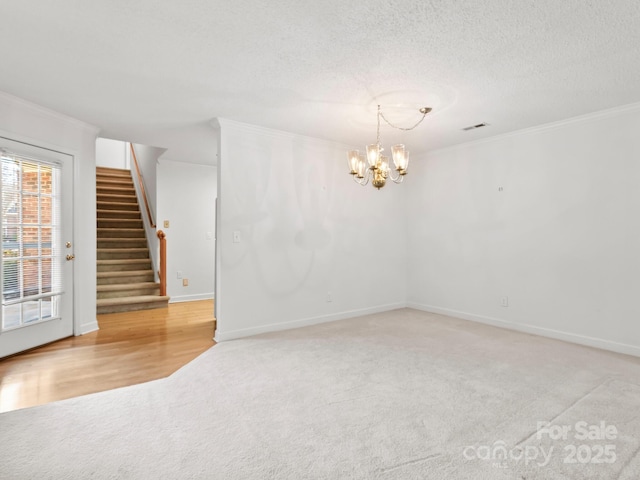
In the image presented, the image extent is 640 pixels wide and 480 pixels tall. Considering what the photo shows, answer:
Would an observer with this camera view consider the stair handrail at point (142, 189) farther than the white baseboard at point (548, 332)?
Yes

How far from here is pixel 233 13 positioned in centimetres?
199

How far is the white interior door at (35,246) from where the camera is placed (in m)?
3.32

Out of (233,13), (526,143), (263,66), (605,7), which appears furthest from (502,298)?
(233,13)

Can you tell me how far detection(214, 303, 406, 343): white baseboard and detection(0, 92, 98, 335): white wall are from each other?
65.7 inches

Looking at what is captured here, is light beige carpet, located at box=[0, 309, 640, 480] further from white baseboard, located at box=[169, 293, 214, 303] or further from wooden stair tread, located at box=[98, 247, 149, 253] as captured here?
wooden stair tread, located at box=[98, 247, 149, 253]

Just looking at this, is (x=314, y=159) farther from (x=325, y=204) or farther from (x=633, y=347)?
(x=633, y=347)

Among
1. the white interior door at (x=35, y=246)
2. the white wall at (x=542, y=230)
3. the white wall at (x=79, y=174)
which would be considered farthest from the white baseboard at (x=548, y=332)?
the white interior door at (x=35, y=246)

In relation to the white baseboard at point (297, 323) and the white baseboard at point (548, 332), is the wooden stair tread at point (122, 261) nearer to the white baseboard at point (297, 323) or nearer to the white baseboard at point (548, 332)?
the white baseboard at point (297, 323)

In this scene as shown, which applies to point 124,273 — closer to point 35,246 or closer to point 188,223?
point 188,223

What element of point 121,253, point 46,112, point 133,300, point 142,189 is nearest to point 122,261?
point 121,253

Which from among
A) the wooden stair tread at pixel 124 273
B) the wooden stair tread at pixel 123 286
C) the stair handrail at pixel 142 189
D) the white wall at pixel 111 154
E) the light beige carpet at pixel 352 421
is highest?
the white wall at pixel 111 154

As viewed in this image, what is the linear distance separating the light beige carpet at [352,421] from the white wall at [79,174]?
1846mm

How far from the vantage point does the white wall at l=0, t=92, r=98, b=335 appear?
3.53 metres

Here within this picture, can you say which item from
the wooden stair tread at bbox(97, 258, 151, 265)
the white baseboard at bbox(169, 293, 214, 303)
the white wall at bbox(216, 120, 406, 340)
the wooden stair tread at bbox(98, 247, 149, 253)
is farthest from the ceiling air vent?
the wooden stair tread at bbox(98, 247, 149, 253)
